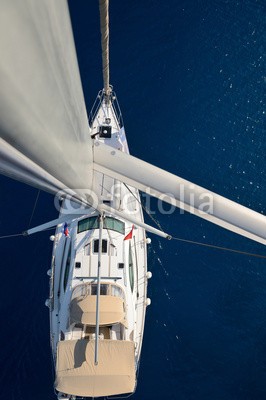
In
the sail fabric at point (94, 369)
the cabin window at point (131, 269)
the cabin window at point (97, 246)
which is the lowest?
the sail fabric at point (94, 369)

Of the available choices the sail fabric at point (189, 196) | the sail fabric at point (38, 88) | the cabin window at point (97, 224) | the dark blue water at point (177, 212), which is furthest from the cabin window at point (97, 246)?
the sail fabric at point (38, 88)

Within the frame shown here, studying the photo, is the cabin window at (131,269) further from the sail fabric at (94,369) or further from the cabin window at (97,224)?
the sail fabric at (94,369)

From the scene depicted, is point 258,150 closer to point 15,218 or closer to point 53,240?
point 53,240

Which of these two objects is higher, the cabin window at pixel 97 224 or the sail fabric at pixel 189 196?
the cabin window at pixel 97 224

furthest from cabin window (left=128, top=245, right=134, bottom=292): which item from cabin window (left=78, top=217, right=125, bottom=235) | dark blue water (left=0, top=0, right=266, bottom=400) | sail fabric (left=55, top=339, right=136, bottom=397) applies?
sail fabric (left=55, top=339, right=136, bottom=397)

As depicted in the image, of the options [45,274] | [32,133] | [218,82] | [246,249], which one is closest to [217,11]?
[218,82]

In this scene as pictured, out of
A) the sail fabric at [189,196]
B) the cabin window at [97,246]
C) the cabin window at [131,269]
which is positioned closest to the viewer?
the sail fabric at [189,196]

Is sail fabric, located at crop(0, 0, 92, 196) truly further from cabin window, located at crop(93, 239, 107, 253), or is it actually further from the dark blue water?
the dark blue water
